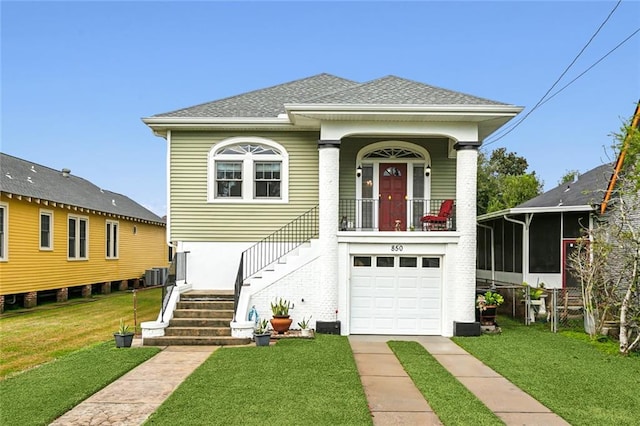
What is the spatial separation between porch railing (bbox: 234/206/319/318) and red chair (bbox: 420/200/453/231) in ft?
9.32

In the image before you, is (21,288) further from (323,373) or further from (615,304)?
(615,304)

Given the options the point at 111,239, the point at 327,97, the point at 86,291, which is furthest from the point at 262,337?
the point at 111,239

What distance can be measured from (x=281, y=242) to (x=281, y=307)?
7.30 feet

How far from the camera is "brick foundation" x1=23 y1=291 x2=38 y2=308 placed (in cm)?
1706

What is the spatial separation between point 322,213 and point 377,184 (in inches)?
102

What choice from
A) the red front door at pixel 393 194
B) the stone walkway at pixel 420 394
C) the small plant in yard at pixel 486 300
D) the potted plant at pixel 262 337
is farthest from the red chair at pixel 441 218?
the potted plant at pixel 262 337

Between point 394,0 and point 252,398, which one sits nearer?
point 252,398

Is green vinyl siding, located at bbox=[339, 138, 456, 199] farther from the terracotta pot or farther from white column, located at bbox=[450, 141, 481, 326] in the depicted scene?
the terracotta pot

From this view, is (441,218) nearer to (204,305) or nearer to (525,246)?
(525,246)

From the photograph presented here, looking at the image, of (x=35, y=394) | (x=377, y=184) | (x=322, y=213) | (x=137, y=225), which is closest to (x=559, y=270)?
(x=377, y=184)

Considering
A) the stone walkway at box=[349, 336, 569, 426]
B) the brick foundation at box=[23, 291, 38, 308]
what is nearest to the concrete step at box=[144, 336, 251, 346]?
the stone walkway at box=[349, 336, 569, 426]

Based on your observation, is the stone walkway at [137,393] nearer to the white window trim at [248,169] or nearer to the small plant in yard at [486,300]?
the white window trim at [248,169]

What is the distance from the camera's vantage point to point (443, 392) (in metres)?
7.54

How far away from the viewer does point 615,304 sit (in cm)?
1091
